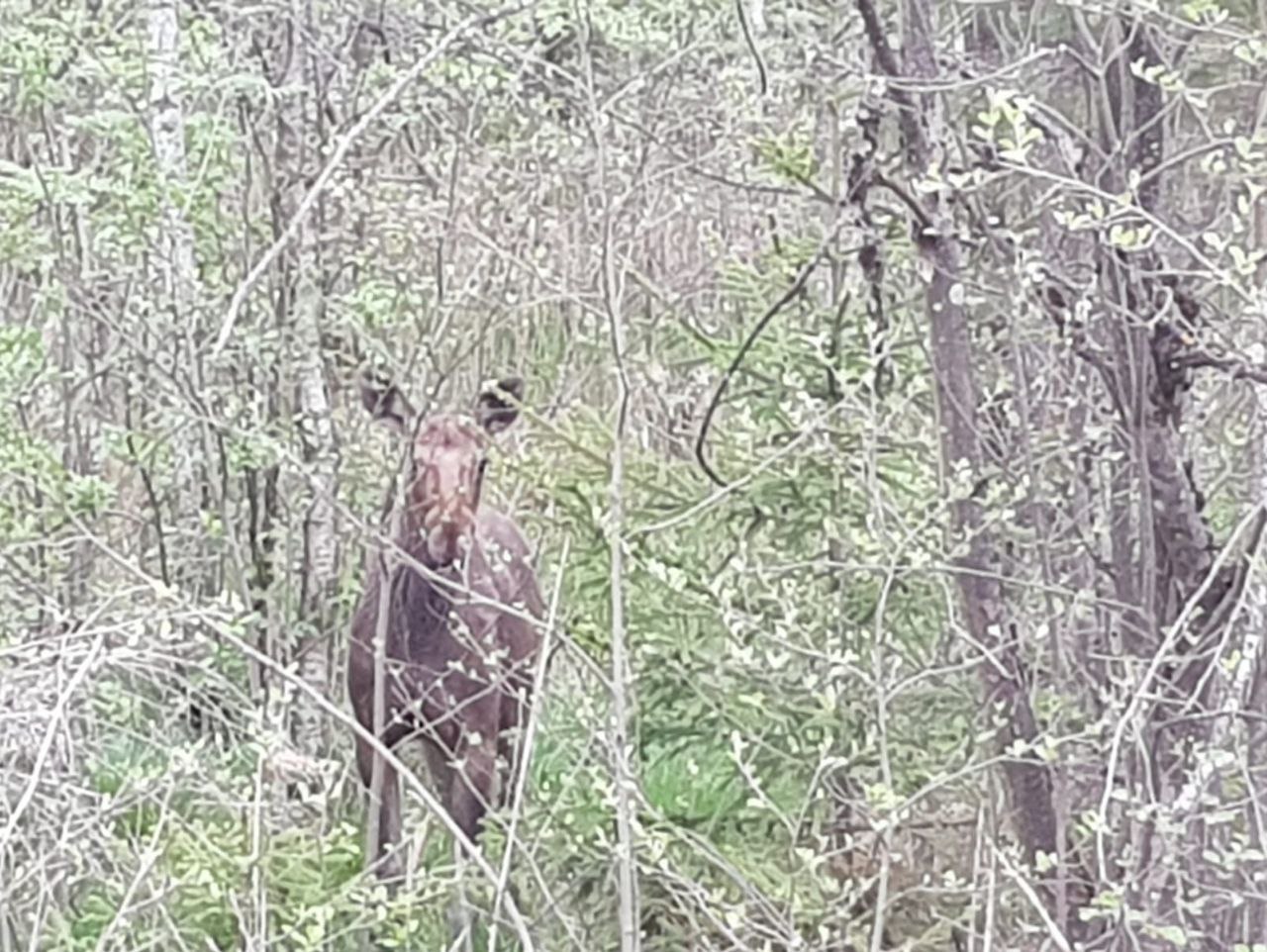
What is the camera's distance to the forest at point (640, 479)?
4.37m

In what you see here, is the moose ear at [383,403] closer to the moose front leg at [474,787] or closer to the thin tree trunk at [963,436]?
the moose front leg at [474,787]

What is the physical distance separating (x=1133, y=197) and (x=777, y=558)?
92.3 inches

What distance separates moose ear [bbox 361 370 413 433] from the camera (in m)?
6.57

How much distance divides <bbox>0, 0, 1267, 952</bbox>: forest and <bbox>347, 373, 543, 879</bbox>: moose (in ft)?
0.08

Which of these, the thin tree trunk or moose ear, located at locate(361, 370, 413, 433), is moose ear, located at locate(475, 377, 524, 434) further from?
the thin tree trunk

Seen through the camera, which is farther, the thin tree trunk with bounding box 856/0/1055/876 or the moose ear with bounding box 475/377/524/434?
the moose ear with bounding box 475/377/524/434

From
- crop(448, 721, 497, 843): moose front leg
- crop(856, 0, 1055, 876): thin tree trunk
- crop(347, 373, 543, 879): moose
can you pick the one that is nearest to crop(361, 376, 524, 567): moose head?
crop(347, 373, 543, 879): moose

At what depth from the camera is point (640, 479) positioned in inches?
250

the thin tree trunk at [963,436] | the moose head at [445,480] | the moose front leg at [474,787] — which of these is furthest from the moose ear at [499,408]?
the thin tree trunk at [963,436]

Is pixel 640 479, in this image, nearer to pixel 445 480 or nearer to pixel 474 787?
pixel 445 480

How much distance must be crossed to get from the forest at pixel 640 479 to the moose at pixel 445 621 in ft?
0.08

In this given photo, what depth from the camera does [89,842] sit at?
15.4 feet

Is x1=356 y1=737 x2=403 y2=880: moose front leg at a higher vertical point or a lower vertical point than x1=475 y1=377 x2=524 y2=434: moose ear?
lower

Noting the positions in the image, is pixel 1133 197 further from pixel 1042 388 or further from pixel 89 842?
pixel 89 842
